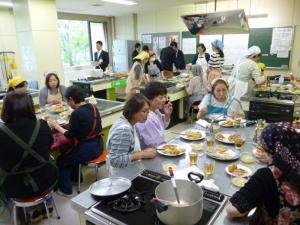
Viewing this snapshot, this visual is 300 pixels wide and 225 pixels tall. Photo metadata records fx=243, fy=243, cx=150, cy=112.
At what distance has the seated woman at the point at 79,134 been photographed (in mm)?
2504

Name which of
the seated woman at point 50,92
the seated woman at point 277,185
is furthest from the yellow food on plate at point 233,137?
the seated woman at point 50,92

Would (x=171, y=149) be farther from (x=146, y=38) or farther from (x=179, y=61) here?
(x=146, y=38)

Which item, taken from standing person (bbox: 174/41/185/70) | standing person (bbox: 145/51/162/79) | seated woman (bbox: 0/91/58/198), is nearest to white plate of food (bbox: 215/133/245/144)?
seated woman (bbox: 0/91/58/198)

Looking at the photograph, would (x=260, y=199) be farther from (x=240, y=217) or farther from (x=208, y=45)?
(x=208, y=45)

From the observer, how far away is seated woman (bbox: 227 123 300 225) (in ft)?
3.14

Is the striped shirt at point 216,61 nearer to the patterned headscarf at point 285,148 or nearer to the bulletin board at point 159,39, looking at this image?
the bulletin board at point 159,39

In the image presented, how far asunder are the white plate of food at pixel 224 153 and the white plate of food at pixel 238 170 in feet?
0.40

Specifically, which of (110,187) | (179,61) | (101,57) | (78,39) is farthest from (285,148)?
(78,39)

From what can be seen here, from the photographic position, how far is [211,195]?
122 centimetres

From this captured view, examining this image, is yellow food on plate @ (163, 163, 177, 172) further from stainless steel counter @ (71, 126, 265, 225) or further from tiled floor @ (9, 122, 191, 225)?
tiled floor @ (9, 122, 191, 225)

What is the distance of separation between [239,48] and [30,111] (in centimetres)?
562

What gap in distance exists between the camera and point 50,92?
361 centimetres

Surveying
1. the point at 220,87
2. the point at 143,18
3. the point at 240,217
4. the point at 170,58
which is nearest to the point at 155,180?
the point at 240,217

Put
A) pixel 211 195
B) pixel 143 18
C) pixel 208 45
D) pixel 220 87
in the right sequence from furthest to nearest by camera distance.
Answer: pixel 143 18, pixel 208 45, pixel 220 87, pixel 211 195
